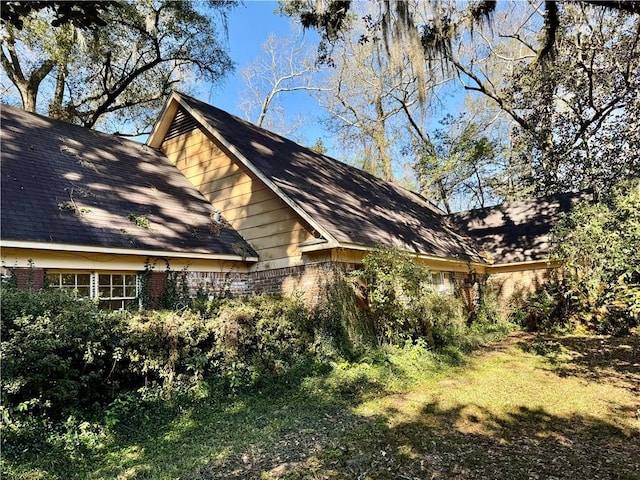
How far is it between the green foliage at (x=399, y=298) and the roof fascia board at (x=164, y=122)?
777cm

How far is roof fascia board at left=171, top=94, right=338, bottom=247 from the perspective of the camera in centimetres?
931

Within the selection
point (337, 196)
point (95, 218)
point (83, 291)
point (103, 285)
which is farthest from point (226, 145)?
point (83, 291)

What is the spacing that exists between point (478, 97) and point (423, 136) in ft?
13.9

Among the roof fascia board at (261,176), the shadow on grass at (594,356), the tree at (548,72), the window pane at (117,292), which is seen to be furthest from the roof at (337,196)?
the window pane at (117,292)

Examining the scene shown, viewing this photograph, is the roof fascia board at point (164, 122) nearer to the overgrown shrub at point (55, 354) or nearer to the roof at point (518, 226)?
the overgrown shrub at point (55, 354)

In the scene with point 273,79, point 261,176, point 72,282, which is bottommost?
point 72,282

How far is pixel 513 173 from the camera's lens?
23.0 metres

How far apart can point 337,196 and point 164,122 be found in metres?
5.91

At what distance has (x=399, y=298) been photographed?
9.36 metres

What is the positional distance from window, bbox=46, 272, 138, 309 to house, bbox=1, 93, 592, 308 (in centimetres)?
3

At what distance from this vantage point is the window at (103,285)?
7992mm

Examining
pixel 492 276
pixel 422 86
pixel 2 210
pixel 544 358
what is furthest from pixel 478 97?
pixel 2 210

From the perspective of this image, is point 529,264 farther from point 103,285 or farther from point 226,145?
point 103,285

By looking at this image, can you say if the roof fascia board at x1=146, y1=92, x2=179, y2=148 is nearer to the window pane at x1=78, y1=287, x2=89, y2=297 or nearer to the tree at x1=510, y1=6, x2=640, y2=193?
the window pane at x1=78, y1=287, x2=89, y2=297
